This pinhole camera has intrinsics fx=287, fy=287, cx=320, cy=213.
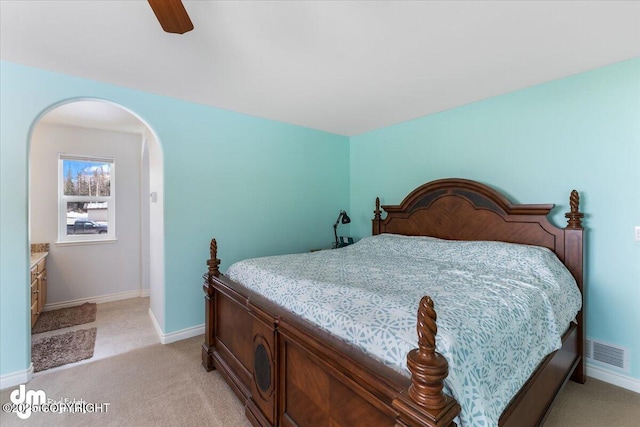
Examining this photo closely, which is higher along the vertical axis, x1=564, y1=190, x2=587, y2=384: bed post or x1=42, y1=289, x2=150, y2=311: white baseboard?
x1=564, y1=190, x2=587, y2=384: bed post

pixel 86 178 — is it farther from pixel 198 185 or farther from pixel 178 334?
pixel 178 334

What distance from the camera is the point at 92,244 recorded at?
3926 mm

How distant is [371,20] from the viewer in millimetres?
1690

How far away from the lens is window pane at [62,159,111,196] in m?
3.83

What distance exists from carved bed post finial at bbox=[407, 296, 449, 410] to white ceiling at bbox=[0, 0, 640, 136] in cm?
161

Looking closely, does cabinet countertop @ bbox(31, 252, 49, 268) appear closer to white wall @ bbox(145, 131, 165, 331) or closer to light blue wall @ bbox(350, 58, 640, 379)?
white wall @ bbox(145, 131, 165, 331)

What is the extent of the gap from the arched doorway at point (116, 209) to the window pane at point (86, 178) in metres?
0.10

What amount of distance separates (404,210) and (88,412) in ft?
10.4

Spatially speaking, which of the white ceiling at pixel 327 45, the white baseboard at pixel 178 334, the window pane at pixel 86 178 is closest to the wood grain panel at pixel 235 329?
the white baseboard at pixel 178 334

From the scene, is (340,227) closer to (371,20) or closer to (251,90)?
(251,90)

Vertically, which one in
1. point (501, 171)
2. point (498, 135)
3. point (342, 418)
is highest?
point (498, 135)

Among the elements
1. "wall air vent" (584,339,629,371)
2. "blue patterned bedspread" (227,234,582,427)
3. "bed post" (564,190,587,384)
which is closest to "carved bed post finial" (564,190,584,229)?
"bed post" (564,190,587,384)

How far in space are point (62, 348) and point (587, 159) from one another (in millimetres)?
4760

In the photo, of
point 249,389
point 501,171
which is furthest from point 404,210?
point 249,389
